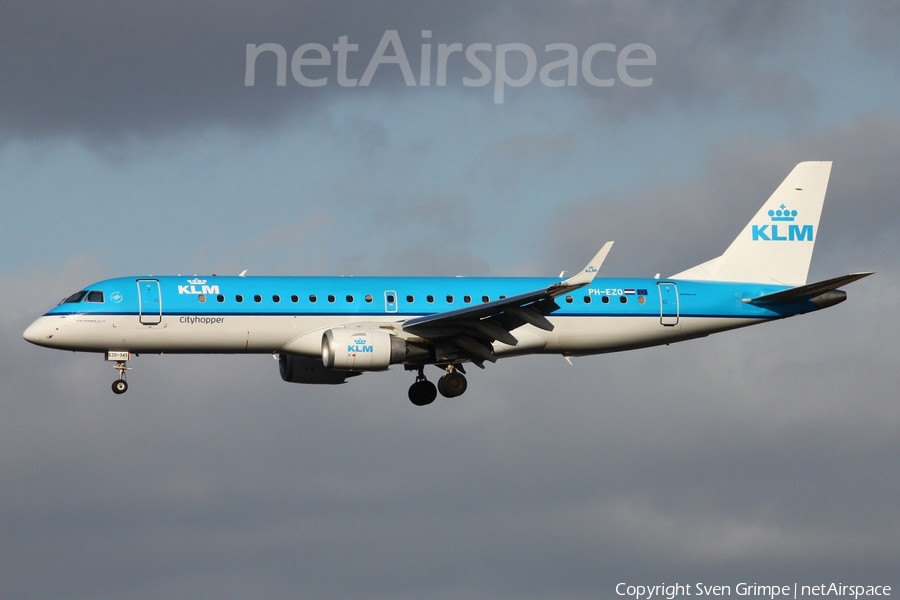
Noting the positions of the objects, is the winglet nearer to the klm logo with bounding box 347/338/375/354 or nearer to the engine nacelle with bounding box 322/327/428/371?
the engine nacelle with bounding box 322/327/428/371

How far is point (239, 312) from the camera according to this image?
5041 centimetres

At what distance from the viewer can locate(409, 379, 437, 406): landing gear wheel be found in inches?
2135

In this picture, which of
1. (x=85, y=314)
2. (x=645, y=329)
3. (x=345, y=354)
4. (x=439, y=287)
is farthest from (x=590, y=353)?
(x=85, y=314)

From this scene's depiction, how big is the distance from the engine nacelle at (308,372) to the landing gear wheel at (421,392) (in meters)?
2.36

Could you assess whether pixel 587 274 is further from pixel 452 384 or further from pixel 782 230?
pixel 782 230

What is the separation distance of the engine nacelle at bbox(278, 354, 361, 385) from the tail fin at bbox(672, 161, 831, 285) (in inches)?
567

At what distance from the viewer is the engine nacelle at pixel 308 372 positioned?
5412 centimetres

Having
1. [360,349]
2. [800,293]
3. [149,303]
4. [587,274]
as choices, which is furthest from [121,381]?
[800,293]

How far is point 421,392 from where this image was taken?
54250mm

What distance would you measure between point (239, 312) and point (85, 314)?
18.1ft

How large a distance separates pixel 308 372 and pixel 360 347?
18.6 feet

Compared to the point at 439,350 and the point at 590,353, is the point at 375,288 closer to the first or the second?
the point at 439,350

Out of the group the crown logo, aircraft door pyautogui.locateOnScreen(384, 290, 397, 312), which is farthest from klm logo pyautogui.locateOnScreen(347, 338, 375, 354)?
the crown logo

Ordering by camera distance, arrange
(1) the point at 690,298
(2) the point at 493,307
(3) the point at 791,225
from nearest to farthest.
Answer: (2) the point at 493,307 → (1) the point at 690,298 → (3) the point at 791,225
